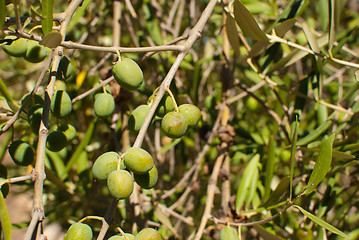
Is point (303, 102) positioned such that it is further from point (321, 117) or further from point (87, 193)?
point (87, 193)

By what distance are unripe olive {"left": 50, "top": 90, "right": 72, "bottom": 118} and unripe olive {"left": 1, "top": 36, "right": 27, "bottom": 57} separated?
11 centimetres

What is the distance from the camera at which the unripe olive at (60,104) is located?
29.0 inches

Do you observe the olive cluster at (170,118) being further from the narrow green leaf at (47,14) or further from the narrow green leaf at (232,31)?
the narrow green leaf at (232,31)

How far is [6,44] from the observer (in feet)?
2.31

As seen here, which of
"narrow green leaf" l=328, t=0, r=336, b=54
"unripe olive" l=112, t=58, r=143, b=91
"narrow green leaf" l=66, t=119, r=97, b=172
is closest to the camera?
"unripe olive" l=112, t=58, r=143, b=91

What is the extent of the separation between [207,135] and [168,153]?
0.59 m

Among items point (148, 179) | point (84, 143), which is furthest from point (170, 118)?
point (84, 143)

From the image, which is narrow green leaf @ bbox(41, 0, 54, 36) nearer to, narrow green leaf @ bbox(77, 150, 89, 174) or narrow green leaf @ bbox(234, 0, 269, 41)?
narrow green leaf @ bbox(234, 0, 269, 41)

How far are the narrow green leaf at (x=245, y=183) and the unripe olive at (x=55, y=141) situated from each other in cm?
54

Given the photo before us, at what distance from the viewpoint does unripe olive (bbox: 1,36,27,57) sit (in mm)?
698

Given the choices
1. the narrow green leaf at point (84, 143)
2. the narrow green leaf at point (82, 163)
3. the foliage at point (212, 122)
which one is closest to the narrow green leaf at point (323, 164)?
the foliage at point (212, 122)

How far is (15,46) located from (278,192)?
72 cm

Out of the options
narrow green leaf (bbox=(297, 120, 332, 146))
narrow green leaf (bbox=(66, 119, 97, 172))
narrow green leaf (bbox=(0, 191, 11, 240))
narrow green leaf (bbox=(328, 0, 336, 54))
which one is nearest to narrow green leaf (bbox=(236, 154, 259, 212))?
narrow green leaf (bbox=(297, 120, 332, 146))

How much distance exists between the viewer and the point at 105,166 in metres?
0.62
